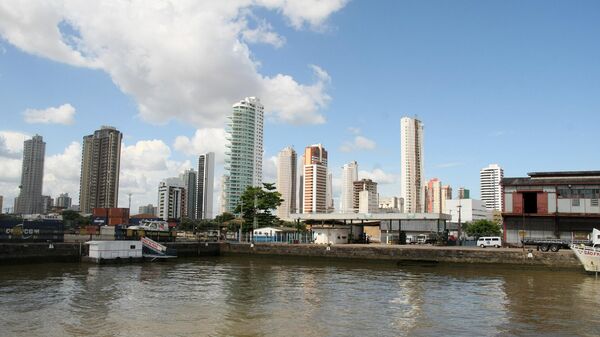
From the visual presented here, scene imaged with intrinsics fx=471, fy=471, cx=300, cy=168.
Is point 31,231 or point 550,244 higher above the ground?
point 31,231

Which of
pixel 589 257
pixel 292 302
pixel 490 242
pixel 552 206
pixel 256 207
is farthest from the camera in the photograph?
pixel 256 207

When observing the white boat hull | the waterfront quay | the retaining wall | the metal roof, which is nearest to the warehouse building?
the waterfront quay

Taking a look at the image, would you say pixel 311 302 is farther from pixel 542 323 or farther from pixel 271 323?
pixel 542 323

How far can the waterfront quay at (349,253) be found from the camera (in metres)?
48.9

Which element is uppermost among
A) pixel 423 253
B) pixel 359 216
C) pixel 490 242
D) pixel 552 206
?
pixel 552 206

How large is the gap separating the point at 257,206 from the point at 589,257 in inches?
2243

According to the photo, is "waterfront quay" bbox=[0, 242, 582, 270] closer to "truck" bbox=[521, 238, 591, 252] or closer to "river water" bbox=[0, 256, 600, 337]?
"truck" bbox=[521, 238, 591, 252]

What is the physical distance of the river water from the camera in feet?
71.0

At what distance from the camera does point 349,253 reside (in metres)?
60.5

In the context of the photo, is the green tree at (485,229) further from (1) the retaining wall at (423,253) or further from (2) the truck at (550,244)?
(1) the retaining wall at (423,253)

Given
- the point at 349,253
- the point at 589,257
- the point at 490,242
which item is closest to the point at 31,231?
the point at 349,253

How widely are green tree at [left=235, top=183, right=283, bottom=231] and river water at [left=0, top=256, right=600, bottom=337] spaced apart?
40993 mm

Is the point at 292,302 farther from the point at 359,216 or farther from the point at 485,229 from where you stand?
the point at 485,229

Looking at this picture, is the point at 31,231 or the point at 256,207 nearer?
the point at 31,231
